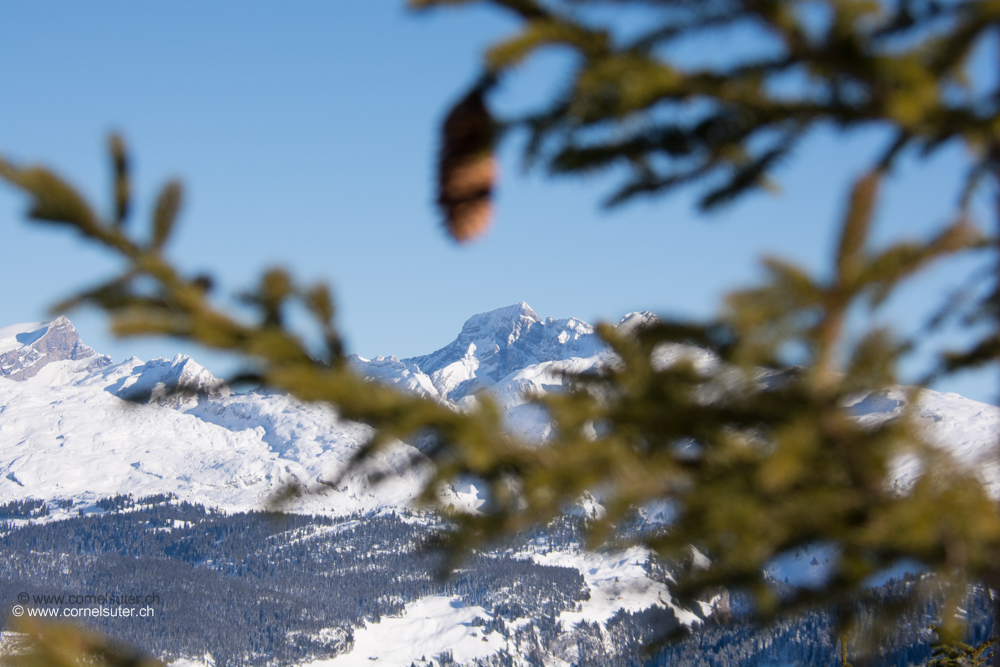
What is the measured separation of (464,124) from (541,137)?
251mm

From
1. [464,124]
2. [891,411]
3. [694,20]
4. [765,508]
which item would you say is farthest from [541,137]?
[891,411]

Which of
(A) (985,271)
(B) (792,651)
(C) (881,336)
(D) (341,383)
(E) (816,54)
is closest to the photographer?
(D) (341,383)

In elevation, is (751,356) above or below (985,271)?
above

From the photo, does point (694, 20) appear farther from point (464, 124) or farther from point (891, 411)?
point (891, 411)

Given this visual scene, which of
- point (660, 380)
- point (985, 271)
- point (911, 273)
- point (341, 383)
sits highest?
point (341, 383)

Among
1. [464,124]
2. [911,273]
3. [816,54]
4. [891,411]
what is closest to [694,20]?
[816,54]

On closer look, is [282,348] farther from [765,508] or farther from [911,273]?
[911,273]

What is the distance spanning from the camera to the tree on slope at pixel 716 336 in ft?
6.35

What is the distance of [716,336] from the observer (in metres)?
2.18

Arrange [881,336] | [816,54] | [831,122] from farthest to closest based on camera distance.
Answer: [831,122] → [816,54] → [881,336]

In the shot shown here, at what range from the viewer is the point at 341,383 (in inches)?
74.3

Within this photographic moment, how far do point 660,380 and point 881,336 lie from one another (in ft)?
2.01

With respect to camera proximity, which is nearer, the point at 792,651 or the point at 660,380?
the point at 660,380

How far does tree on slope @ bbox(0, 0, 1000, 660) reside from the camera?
194 centimetres
